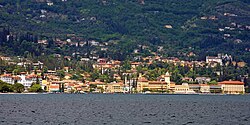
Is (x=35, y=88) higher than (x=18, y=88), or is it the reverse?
(x=35, y=88)

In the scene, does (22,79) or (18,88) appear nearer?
(18,88)

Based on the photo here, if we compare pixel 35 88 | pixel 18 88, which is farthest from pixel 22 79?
pixel 18 88

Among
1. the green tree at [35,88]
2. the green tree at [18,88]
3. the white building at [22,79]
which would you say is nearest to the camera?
the green tree at [18,88]

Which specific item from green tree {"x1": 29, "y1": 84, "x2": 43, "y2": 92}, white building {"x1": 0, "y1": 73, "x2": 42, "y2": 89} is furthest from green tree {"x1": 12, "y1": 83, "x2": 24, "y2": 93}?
white building {"x1": 0, "y1": 73, "x2": 42, "y2": 89}

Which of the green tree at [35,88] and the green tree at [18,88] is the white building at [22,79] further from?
the green tree at [18,88]

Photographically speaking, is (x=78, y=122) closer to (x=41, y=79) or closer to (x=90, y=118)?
(x=90, y=118)

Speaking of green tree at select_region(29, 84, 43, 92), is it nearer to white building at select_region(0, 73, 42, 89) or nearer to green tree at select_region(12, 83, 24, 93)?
white building at select_region(0, 73, 42, 89)

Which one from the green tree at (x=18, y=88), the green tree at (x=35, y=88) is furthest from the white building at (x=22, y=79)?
the green tree at (x=18, y=88)

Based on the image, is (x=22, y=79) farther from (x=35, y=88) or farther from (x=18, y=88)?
(x=18, y=88)

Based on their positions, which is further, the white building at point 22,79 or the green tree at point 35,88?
the white building at point 22,79

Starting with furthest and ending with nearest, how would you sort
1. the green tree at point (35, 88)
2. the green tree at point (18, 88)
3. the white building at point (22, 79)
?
the white building at point (22, 79) → the green tree at point (35, 88) → the green tree at point (18, 88)

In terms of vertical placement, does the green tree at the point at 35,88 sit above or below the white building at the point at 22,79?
below

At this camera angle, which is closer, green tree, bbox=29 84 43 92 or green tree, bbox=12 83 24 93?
green tree, bbox=12 83 24 93

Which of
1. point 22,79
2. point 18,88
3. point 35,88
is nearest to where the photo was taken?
point 18,88
